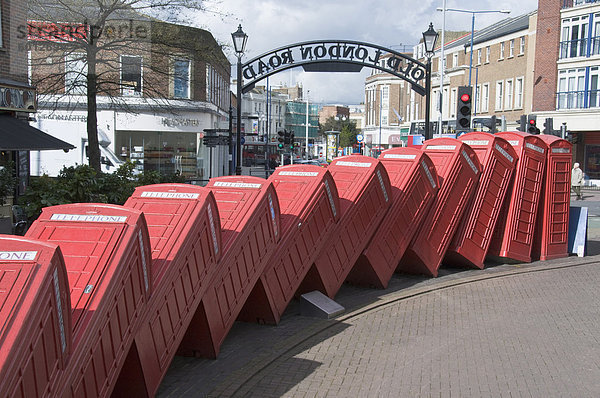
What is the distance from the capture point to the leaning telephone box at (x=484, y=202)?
12555 mm

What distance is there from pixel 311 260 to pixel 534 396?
3732 mm

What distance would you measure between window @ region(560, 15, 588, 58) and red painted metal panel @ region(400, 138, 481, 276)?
3159 cm

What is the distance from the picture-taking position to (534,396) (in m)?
6.47

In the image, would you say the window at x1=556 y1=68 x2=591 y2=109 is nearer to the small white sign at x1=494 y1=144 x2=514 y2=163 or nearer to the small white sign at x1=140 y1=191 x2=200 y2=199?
A: the small white sign at x1=494 y1=144 x2=514 y2=163

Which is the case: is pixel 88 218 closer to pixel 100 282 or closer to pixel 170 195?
Answer: pixel 100 282

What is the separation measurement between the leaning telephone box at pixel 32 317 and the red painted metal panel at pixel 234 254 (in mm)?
2510

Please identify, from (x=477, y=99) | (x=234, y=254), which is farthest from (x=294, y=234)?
(x=477, y=99)

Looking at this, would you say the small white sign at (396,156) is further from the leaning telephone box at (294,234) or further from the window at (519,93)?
the window at (519,93)

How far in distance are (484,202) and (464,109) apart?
16.8ft

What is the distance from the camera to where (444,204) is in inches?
480

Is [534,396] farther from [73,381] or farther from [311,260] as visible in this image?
[73,381]

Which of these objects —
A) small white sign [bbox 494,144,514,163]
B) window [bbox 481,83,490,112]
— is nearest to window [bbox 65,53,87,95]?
small white sign [bbox 494,144,514,163]

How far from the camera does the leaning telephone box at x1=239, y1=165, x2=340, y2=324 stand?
8664 millimetres

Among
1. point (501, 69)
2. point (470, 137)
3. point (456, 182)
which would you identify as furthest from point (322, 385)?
point (501, 69)
